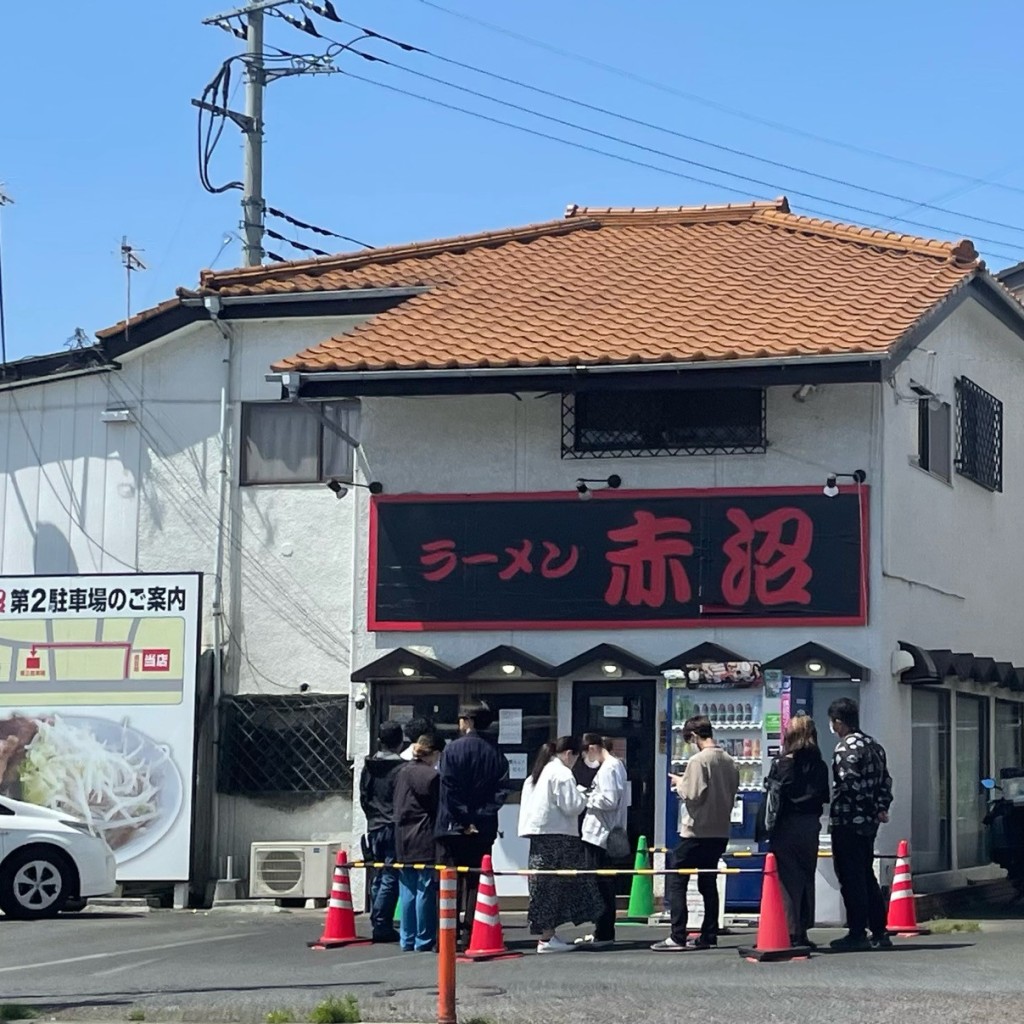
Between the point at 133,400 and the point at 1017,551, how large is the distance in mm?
10442

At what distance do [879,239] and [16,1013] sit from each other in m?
13.6

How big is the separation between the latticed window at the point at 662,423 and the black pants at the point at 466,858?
500 cm

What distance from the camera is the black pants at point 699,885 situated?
13391 millimetres

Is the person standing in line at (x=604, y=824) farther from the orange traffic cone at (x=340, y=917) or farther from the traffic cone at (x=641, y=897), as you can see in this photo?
the orange traffic cone at (x=340, y=917)

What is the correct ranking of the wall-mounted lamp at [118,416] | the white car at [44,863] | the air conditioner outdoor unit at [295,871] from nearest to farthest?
the white car at [44,863] → the air conditioner outdoor unit at [295,871] → the wall-mounted lamp at [118,416]

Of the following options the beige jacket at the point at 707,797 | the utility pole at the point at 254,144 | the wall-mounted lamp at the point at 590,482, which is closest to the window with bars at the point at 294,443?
the wall-mounted lamp at the point at 590,482

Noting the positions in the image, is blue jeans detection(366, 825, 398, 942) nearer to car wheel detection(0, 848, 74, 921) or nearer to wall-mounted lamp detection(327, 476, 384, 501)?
car wheel detection(0, 848, 74, 921)

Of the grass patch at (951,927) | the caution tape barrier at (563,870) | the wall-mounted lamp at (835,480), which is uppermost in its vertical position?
the wall-mounted lamp at (835,480)

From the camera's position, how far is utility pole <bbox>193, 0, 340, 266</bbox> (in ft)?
93.6

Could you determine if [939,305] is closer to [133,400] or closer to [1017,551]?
[1017,551]

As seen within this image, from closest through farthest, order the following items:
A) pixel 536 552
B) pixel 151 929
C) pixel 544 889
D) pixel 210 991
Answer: pixel 210 991, pixel 544 889, pixel 151 929, pixel 536 552

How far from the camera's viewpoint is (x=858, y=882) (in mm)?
13391

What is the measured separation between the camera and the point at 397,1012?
10695 millimetres

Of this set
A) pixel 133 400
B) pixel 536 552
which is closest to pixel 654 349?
pixel 536 552
